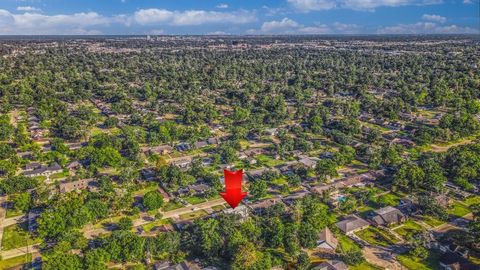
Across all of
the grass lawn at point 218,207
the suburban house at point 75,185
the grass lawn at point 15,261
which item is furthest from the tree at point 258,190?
the grass lawn at point 15,261

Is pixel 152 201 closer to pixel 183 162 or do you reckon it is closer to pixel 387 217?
pixel 183 162

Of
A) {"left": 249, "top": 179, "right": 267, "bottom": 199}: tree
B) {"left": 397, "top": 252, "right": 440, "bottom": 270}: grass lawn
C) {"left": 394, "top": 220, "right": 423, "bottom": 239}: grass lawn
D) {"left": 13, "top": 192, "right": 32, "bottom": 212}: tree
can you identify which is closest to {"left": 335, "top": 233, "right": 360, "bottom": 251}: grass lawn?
{"left": 397, "top": 252, "right": 440, "bottom": 270}: grass lawn

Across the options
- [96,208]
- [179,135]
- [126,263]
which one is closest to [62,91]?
[179,135]

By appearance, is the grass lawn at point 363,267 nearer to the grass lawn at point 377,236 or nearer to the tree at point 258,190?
the grass lawn at point 377,236

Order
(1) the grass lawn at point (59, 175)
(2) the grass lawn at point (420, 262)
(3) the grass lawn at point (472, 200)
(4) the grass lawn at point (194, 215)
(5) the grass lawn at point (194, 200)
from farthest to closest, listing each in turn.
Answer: (1) the grass lawn at point (59, 175) < (5) the grass lawn at point (194, 200) < (3) the grass lawn at point (472, 200) < (4) the grass lawn at point (194, 215) < (2) the grass lawn at point (420, 262)

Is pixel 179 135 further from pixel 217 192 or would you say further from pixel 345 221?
pixel 345 221

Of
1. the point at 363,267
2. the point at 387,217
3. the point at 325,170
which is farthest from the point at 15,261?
the point at 387,217

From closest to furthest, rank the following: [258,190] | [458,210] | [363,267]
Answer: [363,267] < [458,210] < [258,190]
